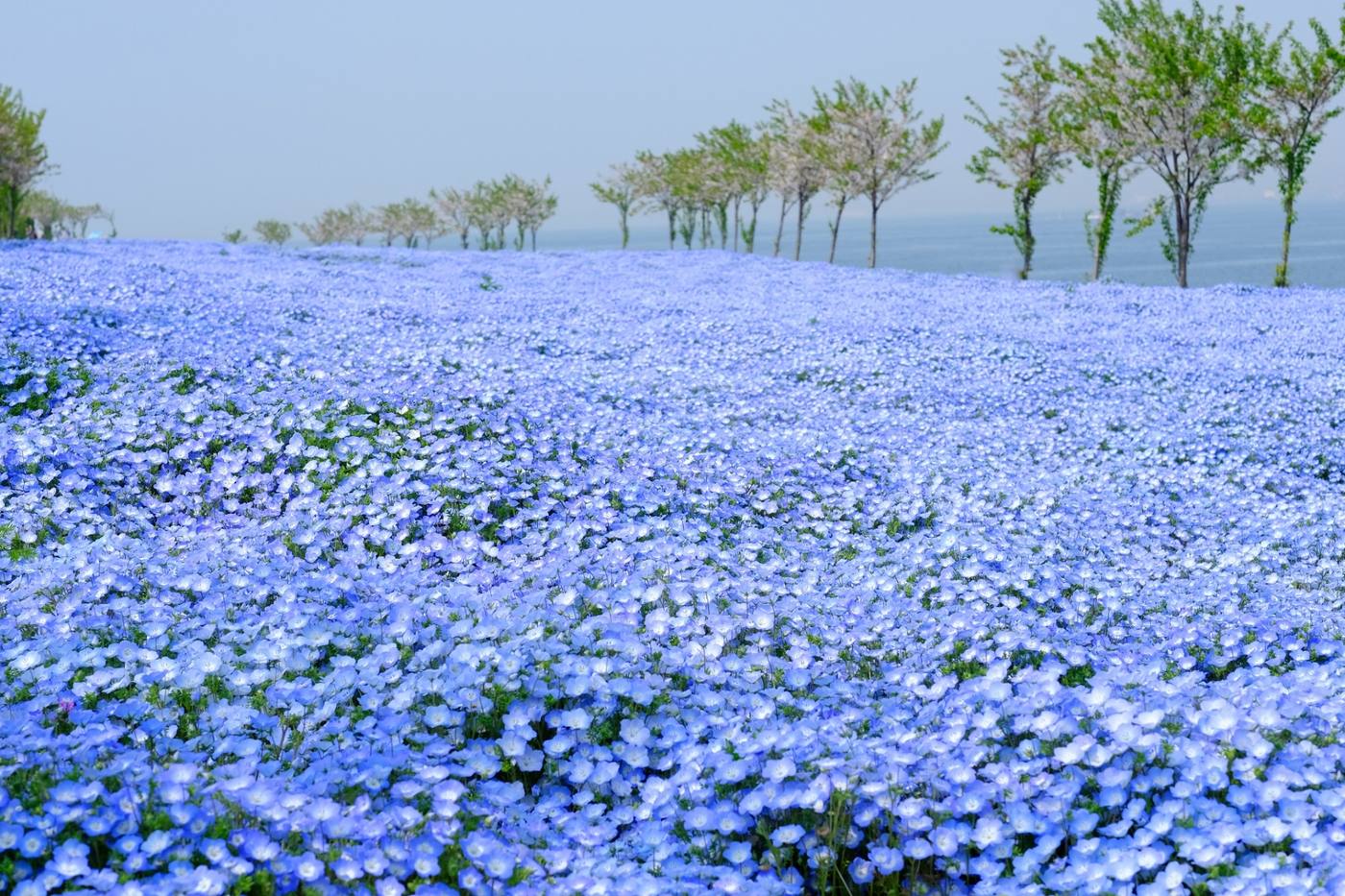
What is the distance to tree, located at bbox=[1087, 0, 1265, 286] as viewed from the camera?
29.1 m

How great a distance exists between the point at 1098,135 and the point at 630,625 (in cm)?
3327

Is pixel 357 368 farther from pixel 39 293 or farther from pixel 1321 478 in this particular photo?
pixel 1321 478

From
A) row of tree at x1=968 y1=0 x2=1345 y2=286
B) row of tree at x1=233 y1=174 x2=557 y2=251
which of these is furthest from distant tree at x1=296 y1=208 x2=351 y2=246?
row of tree at x1=968 y1=0 x2=1345 y2=286

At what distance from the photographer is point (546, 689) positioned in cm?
458

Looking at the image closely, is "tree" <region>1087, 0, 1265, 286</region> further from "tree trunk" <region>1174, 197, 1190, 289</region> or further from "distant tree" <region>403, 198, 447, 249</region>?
"distant tree" <region>403, 198, 447, 249</region>

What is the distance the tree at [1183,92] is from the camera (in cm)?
2914

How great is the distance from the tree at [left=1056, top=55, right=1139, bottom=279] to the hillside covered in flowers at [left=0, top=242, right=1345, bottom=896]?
22340 mm

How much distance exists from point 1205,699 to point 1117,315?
58.4 feet

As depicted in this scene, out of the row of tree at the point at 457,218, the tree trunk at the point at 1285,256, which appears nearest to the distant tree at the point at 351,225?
the row of tree at the point at 457,218

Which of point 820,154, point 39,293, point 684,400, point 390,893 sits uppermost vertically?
point 820,154

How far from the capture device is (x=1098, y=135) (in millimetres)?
33406

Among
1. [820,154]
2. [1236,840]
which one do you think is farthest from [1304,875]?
[820,154]

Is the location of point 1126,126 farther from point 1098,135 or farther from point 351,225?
point 351,225

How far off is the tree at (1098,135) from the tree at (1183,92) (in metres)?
0.24
